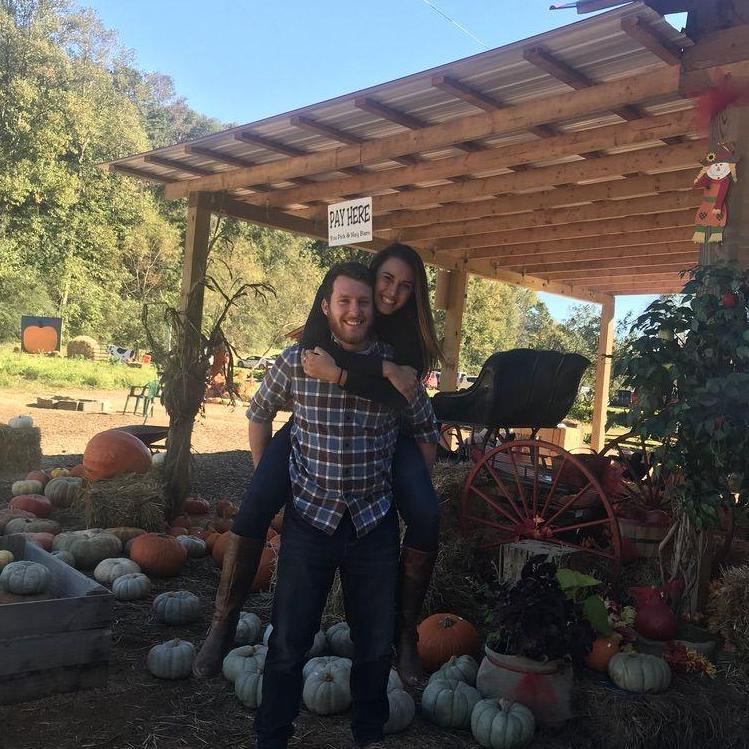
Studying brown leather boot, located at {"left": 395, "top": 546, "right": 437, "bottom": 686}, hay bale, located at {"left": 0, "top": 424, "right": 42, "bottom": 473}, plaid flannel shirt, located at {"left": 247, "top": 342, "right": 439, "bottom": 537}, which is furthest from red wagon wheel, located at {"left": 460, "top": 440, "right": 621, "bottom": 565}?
hay bale, located at {"left": 0, "top": 424, "right": 42, "bottom": 473}

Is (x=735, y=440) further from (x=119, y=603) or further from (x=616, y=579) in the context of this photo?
(x=119, y=603)

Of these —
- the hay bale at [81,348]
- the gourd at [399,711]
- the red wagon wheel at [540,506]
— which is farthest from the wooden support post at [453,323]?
the hay bale at [81,348]

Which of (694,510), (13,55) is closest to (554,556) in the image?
(694,510)

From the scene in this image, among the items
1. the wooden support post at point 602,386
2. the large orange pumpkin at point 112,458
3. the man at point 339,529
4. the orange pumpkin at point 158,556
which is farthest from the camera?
the wooden support post at point 602,386

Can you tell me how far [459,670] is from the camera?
9.93 feet

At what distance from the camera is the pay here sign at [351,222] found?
5555mm

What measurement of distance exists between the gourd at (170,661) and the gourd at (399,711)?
87 centimetres

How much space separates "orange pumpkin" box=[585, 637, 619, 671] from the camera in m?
3.15

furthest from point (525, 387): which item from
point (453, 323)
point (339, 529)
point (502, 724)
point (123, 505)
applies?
point (453, 323)

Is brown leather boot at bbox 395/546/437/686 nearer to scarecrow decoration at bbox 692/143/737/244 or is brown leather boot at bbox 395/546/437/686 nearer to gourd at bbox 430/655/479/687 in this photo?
gourd at bbox 430/655/479/687

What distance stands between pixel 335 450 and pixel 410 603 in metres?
0.64

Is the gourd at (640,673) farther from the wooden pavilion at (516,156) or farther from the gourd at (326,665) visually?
the wooden pavilion at (516,156)

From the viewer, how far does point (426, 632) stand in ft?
10.8

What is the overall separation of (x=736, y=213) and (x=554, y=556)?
5.96ft
